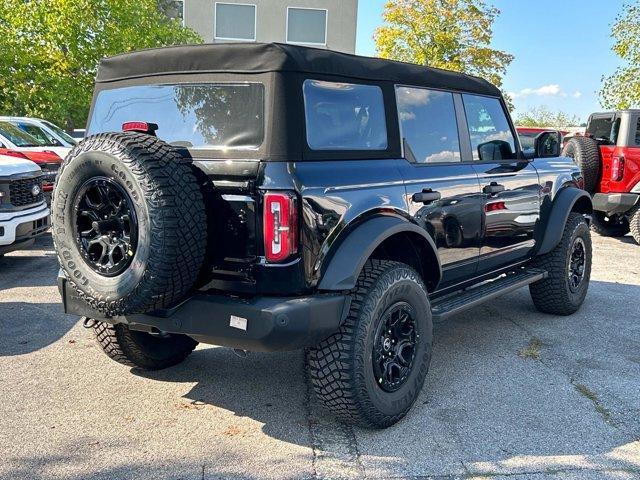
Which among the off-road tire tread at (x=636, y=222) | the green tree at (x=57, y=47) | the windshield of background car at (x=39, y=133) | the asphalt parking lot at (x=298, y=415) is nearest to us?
the asphalt parking lot at (x=298, y=415)

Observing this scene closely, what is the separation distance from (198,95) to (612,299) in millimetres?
4881

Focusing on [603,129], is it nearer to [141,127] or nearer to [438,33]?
[141,127]

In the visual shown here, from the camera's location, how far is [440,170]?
390cm

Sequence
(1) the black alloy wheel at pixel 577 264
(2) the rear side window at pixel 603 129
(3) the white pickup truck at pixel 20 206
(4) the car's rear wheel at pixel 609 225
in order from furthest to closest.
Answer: (4) the car's rear wheel at pixel 609 225
(2) the rear side window at pixel 603 129
(3) the white pickup truck at pixel 20 206
(1) the black alloy wheel at pixel 577 264

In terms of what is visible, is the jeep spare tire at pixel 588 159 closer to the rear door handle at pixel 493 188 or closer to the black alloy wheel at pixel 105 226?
the rear door handle at pixel 493 188

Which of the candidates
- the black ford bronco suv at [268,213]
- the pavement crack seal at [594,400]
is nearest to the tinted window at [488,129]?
the black ford bronco suv at [268,213]

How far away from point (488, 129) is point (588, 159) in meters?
5.34

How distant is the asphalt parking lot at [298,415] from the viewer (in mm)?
2938

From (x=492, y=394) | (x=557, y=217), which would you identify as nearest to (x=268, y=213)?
(x=492, y=394)

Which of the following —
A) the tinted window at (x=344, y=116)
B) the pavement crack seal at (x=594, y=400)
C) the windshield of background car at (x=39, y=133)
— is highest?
the tinted window at (x=344, y=116)

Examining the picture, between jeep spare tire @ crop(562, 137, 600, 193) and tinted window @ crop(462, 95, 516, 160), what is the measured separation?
4.92 metres

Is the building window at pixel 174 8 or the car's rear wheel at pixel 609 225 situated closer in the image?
the car's rear wheel at pixel 609 225

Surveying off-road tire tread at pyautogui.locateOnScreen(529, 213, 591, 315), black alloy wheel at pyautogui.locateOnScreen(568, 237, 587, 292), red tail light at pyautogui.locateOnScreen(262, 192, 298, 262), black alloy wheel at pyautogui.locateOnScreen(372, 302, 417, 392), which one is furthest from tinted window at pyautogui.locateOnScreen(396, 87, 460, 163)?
black alloy wheel at pyautogui.locateOnScreen(568, 237, 587, 292)

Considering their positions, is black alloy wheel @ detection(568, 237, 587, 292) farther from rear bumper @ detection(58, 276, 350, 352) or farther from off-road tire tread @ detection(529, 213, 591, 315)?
rear bumper @ detection(58, 276, 350, 352)
